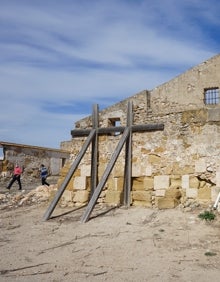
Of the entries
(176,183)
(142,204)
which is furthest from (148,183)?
(176,183)

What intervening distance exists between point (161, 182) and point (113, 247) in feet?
8.06

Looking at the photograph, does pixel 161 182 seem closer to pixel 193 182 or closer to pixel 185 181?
pixel 185 181

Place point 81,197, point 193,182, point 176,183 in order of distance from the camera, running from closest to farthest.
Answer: point 193,182 → point 176,183 → point 81,197

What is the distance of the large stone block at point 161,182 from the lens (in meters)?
7.31

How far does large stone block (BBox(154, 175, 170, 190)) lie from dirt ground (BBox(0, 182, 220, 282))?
1.76ft

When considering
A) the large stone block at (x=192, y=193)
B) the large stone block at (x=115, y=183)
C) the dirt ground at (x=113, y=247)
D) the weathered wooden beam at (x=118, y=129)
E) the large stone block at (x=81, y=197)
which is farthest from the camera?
the large stone block at (x=81, y=197)

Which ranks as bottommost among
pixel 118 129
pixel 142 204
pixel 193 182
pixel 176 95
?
pixel 142 204

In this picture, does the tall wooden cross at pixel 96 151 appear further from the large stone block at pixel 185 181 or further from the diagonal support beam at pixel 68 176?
the large stone block at pixel 185 181

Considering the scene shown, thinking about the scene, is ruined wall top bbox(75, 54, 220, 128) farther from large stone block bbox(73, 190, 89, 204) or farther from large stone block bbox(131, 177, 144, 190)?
large stone block bbox(131, 177, 144, 190)

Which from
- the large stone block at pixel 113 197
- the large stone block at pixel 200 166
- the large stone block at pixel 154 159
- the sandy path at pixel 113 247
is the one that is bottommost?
the sandy path at pixel 113 247

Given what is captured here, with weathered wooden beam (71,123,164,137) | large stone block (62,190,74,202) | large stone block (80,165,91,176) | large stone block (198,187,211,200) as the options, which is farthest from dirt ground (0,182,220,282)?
weathered wooden beam (71,123,164,137)

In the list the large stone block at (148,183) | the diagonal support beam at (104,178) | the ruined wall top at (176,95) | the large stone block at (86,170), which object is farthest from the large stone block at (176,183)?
the ruined wall top at (176,95)

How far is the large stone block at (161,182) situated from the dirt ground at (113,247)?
536mm

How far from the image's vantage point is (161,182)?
7.37 metres
